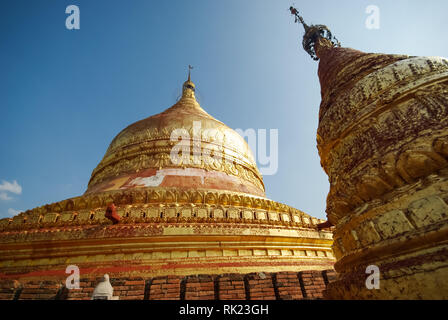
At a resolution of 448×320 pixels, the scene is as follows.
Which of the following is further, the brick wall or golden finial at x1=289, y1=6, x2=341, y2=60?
golden finial at x1=289, y1=6, x2=341, y2=60

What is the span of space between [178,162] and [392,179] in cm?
742

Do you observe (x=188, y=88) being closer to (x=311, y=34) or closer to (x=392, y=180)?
(x=311, y=34)

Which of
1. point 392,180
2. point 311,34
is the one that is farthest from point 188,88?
point 392,180

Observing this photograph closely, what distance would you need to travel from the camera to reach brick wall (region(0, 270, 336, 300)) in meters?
2.80

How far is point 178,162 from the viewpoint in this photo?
8.70 metres

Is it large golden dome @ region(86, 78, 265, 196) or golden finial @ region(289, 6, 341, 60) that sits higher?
golden finial @ region(289, 6, 341, 60)

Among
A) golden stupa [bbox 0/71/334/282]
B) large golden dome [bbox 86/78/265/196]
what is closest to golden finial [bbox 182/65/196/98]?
large golden dome [bbox 86/78/265/196]

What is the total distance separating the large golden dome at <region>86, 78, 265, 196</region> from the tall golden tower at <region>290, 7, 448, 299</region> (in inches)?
213

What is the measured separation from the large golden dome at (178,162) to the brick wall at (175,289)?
430cm

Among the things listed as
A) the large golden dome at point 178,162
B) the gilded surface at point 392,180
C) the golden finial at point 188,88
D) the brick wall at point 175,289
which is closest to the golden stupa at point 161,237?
the large golden dome at point 178,162

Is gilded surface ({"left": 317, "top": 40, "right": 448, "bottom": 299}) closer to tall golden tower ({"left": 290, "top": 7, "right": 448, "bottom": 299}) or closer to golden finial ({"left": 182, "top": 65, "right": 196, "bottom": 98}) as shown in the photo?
tall golden tower ({"left": 290, "top": 7, "right": 448, "bottom": 299})

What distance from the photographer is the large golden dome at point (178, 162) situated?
7.95 meters
